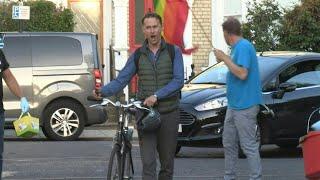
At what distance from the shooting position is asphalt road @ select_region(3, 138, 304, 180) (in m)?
10.1

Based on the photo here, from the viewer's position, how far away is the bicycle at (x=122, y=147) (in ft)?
24.0

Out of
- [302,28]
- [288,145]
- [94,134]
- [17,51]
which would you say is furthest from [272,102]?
[302,28]

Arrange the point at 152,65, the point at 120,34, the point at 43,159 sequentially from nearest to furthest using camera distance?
the point at 152,65 → the point at 43,159 → the point at 120,34

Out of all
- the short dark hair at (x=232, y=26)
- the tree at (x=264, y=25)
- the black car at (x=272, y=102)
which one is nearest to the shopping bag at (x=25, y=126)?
the short dark hair at (x=232, y=26)

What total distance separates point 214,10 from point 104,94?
16.2m

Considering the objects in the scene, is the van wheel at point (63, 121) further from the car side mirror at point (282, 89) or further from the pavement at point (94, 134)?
the car side mirror at point (282, 89)

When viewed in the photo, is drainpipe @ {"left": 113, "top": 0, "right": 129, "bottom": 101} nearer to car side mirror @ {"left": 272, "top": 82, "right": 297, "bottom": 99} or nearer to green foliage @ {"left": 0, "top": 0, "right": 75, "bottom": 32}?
green foliage @ {"left": 0, "top": 0, "right": 75, "bottom": 32}

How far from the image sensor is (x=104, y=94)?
7.49 m

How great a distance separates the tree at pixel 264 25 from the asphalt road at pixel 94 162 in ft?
18.3

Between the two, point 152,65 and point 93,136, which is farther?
point 93,136

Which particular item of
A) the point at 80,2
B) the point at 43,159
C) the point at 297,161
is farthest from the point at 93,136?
the point at 80,2

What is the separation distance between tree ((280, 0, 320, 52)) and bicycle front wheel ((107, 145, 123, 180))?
1226 centimetres

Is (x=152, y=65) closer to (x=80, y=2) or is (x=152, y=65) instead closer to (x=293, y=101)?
(x=293, y=101)

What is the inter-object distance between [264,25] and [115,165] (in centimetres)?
1253
